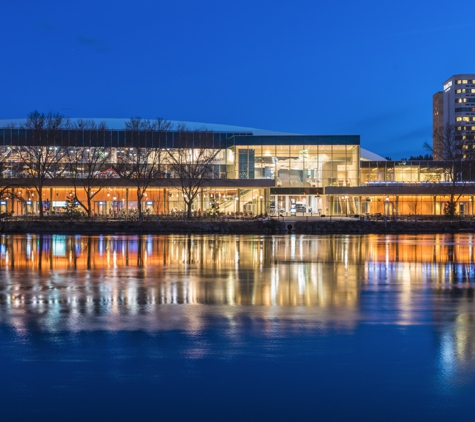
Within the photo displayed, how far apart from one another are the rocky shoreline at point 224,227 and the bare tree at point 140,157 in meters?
10.9

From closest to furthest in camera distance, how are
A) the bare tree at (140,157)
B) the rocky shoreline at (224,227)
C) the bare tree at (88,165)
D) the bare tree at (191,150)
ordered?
the rocky shoreline at (224,227) → the bare tree at (140,157) → the bare tree at (88,165) → the bare tree at (191,150)

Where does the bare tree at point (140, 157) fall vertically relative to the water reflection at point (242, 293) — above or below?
above

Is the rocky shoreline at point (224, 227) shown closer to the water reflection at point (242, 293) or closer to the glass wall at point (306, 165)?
the water reflection at point (242, 293)

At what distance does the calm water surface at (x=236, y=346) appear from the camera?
7465 mm

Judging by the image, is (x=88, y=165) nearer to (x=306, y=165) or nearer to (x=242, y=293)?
(x=306, y=165)

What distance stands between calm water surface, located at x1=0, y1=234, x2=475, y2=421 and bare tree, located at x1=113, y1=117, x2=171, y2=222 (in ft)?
155

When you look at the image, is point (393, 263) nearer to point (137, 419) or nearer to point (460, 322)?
point (460, 322)

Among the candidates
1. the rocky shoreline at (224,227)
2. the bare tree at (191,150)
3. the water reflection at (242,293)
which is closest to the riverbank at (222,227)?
the rocky shoreline at (224,227)

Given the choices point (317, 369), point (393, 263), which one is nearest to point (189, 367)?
point (317, 369)

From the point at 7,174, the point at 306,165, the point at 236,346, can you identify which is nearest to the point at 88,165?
the point at 7,174

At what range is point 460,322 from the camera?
1203 centimetres

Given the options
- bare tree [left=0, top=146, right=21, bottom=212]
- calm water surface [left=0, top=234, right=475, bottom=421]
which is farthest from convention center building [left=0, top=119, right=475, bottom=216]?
calm water surface [left=0, top=234, right=475, bottom=421]

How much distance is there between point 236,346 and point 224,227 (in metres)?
42.4

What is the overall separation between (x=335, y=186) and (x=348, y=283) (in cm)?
6288
